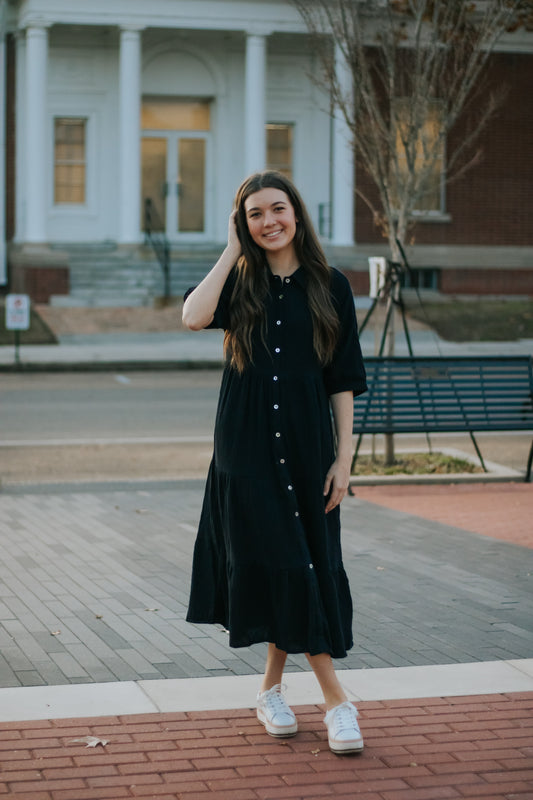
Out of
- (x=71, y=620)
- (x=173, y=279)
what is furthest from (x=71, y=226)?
(x=71, y=620)

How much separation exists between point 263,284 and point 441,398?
641 cm

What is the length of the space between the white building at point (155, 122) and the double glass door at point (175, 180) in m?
0.03

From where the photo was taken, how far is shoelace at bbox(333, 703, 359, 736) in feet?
14.4

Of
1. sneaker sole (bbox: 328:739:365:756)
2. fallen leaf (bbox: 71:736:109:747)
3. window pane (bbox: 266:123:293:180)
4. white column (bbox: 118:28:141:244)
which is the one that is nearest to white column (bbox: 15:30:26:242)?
white column (bbox: 118:28:141:244)

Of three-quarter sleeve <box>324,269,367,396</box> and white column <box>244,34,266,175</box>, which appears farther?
white column <box>244,34,266,175</box>

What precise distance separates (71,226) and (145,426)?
15492 mm

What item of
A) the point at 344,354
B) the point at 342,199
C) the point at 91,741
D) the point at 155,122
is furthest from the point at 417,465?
the point at 155,122

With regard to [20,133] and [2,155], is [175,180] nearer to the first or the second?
[20,133]

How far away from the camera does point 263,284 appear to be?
15.0 feet

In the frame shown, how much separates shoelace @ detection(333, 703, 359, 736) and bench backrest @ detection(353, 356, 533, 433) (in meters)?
5.82

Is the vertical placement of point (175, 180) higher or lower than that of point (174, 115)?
lower

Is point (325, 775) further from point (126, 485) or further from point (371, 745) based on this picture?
point (126, 485)

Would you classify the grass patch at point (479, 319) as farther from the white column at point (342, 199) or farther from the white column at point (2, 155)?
the white column at point (2, 155)

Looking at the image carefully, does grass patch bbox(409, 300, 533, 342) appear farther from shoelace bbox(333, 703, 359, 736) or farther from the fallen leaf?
the fallen leaf
